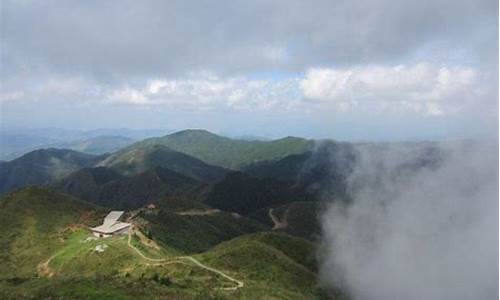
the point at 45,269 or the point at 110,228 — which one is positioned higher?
the point at 110,228

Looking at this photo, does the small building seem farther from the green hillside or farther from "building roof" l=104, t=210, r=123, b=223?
the green hillside

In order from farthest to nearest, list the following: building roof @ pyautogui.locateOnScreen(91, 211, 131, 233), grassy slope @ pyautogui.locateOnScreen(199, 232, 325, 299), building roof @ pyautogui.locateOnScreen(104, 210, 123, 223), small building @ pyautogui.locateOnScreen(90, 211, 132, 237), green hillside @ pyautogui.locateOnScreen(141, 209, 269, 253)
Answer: building roof @ pyautogui.locateOnScreen(104, 210, 123, 223), green hillside @ pyautogui.locateOnScreen(141, 209, 269, 253), building roof @ pyautogui.locateOnScreen(91, 211, 131, 233), small building @ pyautogui.locateOnScreen(90, 211, 132, 237), grassy slope @ pyautogui.locateOnScreen(199, 232, 325, 299)

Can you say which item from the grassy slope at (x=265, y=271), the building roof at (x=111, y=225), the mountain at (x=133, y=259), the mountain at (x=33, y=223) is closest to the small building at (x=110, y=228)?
the building roof at (x=111, y=225)

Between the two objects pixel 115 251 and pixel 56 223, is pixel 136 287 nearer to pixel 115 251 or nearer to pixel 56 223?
pixel 115 251

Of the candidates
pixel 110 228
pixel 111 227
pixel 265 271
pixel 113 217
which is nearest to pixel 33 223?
pixel 113 217

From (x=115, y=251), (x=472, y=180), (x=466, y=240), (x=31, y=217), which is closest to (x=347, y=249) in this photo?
(x=466, y=240)

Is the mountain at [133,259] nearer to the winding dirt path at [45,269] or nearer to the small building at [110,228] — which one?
the winding dirt path at [45,269]

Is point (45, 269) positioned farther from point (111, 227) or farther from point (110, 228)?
point (111, 227)

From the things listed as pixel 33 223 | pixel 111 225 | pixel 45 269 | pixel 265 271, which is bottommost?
pixel 45 269

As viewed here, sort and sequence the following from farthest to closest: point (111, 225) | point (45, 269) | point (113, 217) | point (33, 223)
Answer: point (113, 217)
point (33, 223)
point (111, 225)
point (45, 269)

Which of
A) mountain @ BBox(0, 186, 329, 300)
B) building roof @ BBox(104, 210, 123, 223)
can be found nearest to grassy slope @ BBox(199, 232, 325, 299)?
mountain @ BBox(0, 186, 329, 300)

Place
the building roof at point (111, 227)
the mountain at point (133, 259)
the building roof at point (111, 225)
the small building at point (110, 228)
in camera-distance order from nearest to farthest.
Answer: the mountain at point (133, 259) < the small building at point (110, 228) < the building roof at point (111, 227) < the building roof at point (111, 225)
